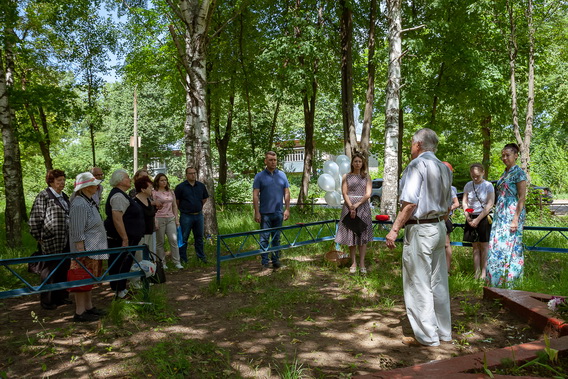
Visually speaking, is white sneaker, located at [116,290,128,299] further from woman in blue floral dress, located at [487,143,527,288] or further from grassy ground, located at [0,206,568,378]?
woman in blue floral dress, located at [487,143,527,288]

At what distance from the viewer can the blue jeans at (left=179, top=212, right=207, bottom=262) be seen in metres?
7.94

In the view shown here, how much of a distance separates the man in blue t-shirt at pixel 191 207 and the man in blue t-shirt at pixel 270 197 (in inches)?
52.2

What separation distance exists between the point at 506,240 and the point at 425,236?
97.6 inches

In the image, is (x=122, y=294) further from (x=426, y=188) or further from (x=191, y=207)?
(x=426, y=188)

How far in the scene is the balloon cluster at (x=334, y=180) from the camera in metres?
15.2

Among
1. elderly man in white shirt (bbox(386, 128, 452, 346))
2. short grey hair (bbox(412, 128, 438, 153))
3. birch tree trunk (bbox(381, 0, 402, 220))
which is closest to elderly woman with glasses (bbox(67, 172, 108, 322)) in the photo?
elderly man in white shirt (bbox(386, 128, 452, 346))

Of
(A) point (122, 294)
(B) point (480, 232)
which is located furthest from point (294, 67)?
(A) point (122, 294)

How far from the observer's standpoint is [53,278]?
208 inches

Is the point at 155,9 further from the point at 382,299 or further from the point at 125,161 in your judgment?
the point at 125,161

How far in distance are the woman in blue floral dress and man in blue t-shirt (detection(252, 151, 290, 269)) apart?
3.11 metres

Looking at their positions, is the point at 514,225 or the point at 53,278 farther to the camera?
the point at 514,225

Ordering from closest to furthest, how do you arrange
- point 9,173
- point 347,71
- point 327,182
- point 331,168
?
1. point 9,173
2. point 347,71
3. point 327,182
4. point 331,168

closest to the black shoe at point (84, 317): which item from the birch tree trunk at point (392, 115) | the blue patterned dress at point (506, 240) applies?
the blue patterned dress at point (506, 240)

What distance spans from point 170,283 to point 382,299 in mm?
3286
